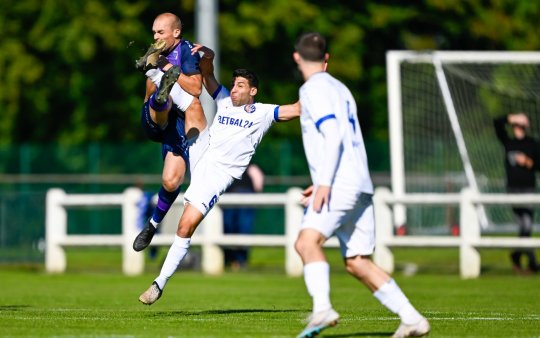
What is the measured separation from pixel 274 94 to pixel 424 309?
25.2 m

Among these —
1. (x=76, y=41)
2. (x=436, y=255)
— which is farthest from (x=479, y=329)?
(x=76, y=41)

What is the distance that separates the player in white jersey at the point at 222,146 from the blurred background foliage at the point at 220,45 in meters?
23.9

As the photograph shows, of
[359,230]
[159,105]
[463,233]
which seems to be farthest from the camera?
[463,233]

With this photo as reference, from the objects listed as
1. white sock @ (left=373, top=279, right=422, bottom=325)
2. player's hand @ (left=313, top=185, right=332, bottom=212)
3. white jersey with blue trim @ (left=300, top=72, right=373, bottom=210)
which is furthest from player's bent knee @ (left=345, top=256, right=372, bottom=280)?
player's hand @ (left=313, top=185, right=332, bottom=212)

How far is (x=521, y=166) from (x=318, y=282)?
525 inches

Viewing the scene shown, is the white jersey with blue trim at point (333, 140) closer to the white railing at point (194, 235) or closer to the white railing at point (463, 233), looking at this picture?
the white railing at point (463, 233)

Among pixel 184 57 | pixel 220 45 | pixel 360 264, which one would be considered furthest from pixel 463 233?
pixel 220 45

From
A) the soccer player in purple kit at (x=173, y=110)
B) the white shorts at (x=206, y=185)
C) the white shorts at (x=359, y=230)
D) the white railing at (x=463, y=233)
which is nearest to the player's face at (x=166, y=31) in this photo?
the soccer player in purple kit at (x=173, y=110)

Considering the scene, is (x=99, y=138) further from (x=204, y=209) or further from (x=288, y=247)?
(x=204, y=209)

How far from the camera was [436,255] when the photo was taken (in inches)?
1145

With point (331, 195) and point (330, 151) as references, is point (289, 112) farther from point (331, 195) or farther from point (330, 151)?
point (330, 151)

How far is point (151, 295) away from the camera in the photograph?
1280 cm

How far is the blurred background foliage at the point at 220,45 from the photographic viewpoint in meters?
37.6

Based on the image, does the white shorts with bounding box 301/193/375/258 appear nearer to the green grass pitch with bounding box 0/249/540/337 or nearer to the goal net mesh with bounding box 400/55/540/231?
the green grass pitch with bounding box 0/249/540/337
